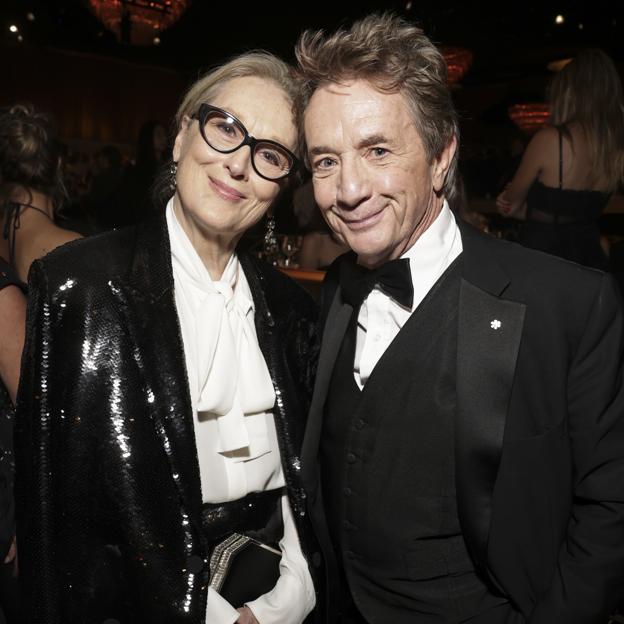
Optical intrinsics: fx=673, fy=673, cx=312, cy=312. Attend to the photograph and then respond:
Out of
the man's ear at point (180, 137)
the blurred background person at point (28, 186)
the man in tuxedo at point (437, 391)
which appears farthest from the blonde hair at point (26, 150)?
the man in tuxedo at point (437, 391)

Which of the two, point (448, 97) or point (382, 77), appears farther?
point (448, 97)

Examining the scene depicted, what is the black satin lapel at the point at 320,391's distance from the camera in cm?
180

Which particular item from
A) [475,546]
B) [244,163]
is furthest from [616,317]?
[244,163]

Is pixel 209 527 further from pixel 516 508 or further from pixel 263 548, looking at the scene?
pixel 516 508

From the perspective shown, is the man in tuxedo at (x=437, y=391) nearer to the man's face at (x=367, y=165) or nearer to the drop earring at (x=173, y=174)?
the man's face at (x=367, y=165)

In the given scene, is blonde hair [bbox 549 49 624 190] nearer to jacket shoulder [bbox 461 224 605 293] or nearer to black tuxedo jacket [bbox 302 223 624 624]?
jacket shoulder [bbox 461 224 605 293]

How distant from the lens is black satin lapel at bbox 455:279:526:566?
146 cm

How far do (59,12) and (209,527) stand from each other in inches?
374

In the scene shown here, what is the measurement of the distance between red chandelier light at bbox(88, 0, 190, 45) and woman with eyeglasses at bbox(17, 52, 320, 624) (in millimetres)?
5588

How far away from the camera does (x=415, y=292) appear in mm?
1687

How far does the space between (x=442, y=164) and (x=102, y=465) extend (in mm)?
1115

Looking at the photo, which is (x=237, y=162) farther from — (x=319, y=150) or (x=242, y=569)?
(x=242, y=569)

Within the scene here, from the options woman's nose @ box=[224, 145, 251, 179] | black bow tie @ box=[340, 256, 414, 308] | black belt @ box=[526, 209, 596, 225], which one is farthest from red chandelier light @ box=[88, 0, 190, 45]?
black bow tie @ box=[340, 256, 414, 308]

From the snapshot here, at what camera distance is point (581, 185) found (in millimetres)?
3324
